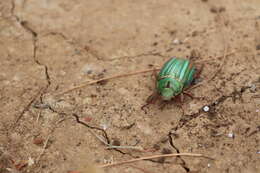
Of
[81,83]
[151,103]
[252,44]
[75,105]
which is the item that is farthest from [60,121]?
[252,44]

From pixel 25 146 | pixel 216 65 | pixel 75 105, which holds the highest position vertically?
pixel 216 65

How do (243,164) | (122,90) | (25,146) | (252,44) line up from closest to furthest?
(243,164) → (25,146) → (122,90) → (252,44)

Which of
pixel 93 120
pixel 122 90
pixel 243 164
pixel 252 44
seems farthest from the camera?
pixel 252 44

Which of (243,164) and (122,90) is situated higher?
(122,90)

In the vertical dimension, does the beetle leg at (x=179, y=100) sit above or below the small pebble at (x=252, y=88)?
below

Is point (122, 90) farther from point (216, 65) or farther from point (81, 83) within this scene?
point (216, 65)

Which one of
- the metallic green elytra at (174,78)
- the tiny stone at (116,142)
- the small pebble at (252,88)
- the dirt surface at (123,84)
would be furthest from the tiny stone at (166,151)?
the small pebble at (252,88)

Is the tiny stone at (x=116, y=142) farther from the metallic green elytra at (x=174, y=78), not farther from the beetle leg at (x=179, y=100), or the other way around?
the beetle leg at (x=179, y=100)

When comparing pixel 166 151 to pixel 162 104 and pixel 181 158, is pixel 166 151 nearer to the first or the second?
pixel 181 158
